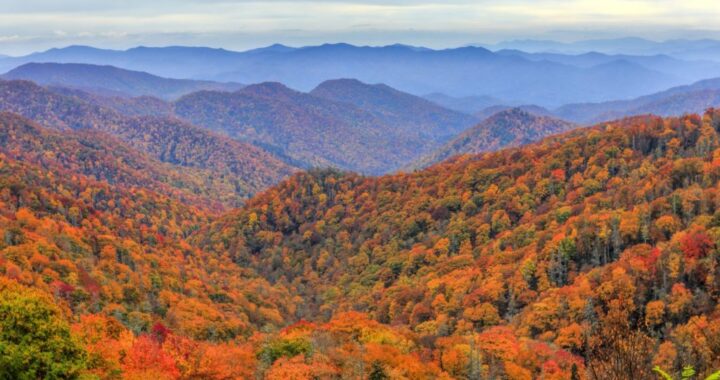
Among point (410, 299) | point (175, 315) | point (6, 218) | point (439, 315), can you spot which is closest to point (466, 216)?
point (410, 299)

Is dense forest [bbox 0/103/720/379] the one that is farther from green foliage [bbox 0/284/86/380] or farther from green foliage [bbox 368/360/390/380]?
green foliage [bbox 368/360/390/380]

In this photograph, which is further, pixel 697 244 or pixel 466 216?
pixel 466 216

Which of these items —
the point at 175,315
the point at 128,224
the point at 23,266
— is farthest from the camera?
the point at 128,224

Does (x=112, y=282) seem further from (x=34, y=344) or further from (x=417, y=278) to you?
(x=417, y=278)

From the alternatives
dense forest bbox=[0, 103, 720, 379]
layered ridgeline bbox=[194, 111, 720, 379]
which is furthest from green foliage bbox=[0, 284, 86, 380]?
layered ridgeline bbox=[194, 111, 720, 379]

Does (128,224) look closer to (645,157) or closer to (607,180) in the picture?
(607,180)

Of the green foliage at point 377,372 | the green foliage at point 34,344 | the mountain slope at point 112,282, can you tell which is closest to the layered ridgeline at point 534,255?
the green foliage at point 377,372
